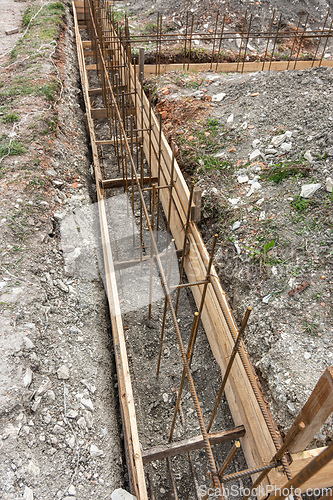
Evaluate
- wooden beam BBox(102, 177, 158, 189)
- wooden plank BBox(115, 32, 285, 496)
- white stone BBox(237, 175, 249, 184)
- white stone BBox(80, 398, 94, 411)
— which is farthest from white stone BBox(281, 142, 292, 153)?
white stone BBox(80, 398, 94, 411)

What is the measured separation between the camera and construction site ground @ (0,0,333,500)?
2396 mm

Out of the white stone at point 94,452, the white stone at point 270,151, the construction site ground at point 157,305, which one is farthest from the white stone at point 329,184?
the white stone at point 94,452

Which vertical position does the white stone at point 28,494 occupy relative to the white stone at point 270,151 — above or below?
below

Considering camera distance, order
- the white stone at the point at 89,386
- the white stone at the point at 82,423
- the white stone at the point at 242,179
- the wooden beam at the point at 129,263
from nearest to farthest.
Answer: the white stone at the point at 82,423 → the white stone at the point at 89,386 → the wooden beam at the point at 129,263 → the white stone at the point at 242,179

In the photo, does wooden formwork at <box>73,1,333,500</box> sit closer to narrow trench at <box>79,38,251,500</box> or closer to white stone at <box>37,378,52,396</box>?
narrow trench at <box>79,38,251,500</box>

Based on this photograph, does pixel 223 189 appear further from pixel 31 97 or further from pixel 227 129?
pixel 31 97

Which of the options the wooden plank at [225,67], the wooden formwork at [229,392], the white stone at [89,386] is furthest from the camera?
the wooden plank at [225,67]

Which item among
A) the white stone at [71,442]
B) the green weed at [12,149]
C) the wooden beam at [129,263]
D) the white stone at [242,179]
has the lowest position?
the wooden beam at [129,263]

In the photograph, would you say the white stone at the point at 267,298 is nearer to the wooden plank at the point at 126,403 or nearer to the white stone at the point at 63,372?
the wooden plank at the point at 126,403

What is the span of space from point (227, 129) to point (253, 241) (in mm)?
2253

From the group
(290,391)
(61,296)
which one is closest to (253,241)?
(290,391)

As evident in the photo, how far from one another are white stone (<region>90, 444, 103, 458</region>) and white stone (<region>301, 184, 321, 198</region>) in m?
3.22

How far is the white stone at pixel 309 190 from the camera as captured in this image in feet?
11.9

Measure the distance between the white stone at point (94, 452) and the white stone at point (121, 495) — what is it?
0.27 m
